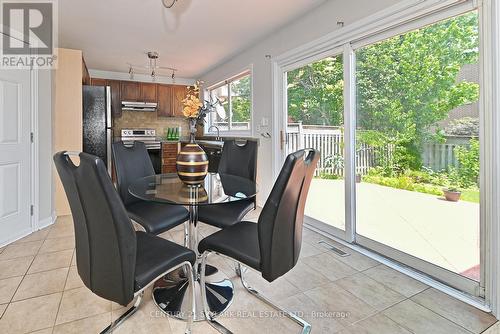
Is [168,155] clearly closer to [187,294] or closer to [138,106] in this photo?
[138,106]

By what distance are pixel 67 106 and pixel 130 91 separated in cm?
216

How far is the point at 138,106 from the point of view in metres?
5.63

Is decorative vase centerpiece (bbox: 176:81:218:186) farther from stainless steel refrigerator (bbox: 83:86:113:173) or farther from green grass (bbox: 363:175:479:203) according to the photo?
stainless steel refrigerator (bbox: 83:86:113:173)

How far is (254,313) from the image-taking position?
1.64 m

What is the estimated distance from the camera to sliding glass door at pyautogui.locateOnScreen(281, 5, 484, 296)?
1.83 m

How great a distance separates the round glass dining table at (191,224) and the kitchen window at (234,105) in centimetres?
240

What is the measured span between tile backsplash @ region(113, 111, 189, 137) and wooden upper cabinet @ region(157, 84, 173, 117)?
28 cm

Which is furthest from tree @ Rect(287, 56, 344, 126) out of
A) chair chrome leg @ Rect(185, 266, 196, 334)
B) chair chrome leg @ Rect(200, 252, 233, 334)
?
chair chrome leg @ Rect(185, 266, 196, 334)

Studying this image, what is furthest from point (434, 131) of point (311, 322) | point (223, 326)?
point (223, 326)

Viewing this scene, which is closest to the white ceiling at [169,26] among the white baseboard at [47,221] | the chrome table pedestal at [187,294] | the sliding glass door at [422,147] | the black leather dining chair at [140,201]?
the sliding glass door at [422,147]

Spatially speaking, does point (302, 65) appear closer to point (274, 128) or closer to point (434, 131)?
point (274, 128)

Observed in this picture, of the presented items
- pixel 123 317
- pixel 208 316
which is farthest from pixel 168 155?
pixel 208 316

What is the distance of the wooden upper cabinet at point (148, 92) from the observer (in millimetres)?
5723

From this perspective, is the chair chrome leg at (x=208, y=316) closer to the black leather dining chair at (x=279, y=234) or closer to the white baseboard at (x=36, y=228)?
the black leather dining chair at (x=279, y=234)
